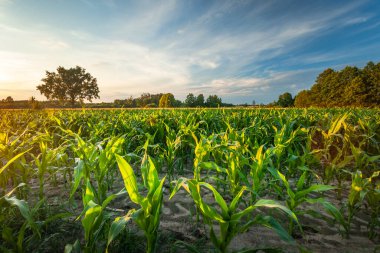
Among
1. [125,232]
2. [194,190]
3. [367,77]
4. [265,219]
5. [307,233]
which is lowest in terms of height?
[307,233]

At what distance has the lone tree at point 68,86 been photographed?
168 feet

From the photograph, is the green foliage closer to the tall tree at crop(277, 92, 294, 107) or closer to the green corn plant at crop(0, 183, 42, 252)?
the tall tree at crop(277, 92, 294, 107)

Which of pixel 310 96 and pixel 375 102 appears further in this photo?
pixel 310 96

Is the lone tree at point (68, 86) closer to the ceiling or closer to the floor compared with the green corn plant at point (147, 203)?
closer to the ceiling

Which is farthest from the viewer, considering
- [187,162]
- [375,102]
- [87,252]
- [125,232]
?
[375,102]

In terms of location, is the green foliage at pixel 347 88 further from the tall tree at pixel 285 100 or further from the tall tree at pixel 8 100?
the tall tree at pixel 8 100

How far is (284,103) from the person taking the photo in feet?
258

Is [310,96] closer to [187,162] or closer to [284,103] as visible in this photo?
[284,103]

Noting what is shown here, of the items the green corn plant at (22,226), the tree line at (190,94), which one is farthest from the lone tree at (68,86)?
the green corn plant at (22,226)

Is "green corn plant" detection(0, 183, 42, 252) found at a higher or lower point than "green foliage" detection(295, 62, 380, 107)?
lower

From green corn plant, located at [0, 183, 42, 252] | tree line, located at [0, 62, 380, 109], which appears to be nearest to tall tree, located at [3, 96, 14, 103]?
tree line, located at [0, 62, 380, 109]

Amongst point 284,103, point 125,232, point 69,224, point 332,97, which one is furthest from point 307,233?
point 284,103

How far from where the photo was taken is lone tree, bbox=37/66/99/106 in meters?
51.1

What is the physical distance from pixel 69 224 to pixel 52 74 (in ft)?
200
